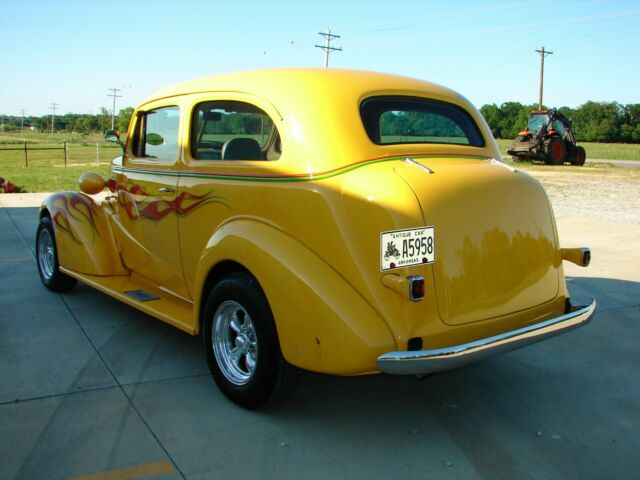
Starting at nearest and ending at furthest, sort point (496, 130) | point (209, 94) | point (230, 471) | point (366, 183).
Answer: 1. point (230, 471)
2. point (366, 183)
3. point (209, 94)
4. point (496, 130)

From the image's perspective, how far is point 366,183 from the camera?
3.02 m

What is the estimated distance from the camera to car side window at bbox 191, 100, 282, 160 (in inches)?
141

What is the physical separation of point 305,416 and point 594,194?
45.7ft

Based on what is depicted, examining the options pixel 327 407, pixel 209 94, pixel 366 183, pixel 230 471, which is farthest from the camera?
pixel 209 94

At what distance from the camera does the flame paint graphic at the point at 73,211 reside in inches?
203

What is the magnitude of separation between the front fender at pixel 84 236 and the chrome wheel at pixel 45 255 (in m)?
0.44

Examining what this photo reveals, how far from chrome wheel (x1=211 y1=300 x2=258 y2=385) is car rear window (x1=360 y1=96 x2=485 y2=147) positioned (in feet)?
4.16

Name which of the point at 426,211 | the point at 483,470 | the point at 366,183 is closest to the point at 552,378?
the point at 483,470

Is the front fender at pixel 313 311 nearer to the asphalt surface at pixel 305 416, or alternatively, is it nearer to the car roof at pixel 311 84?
the asphalt surface at pixel 305 416

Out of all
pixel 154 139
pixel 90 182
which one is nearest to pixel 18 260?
pixel 90 182

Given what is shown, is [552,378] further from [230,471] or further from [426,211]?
[230,471]

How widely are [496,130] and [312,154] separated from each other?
258 ft

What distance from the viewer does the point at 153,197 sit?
4383 mm

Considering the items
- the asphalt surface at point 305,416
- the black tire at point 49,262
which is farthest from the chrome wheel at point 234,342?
the black tire at point 49,262
